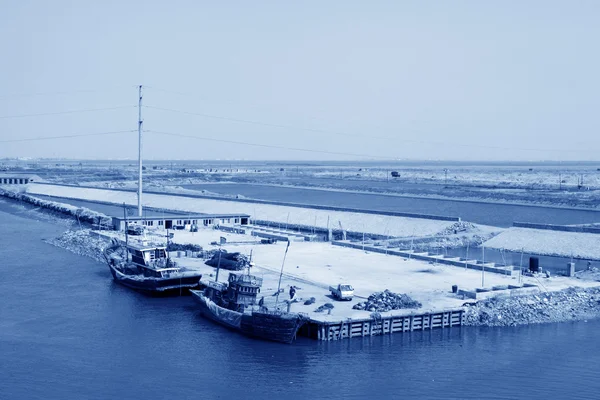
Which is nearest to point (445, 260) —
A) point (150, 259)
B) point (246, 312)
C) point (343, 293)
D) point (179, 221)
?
point (343, 293)

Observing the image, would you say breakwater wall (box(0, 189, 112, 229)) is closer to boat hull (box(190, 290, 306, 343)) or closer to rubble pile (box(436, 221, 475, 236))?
rubble pile (box(436, 221, 475, 236))

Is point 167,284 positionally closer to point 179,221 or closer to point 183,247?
point 183,247

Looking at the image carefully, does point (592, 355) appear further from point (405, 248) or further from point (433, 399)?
point (405, 248)

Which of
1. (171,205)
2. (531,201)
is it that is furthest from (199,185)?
(531,201)

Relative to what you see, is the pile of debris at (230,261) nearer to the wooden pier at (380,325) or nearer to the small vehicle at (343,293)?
the small vehicle at (343,293)

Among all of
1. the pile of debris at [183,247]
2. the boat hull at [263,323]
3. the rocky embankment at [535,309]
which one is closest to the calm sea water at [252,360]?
the boat hull at [263,323]

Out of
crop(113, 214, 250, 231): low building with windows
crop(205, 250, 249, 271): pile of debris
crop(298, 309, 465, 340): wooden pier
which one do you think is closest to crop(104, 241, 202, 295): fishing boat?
crop(205, 250, 249, 271): pile of debris
